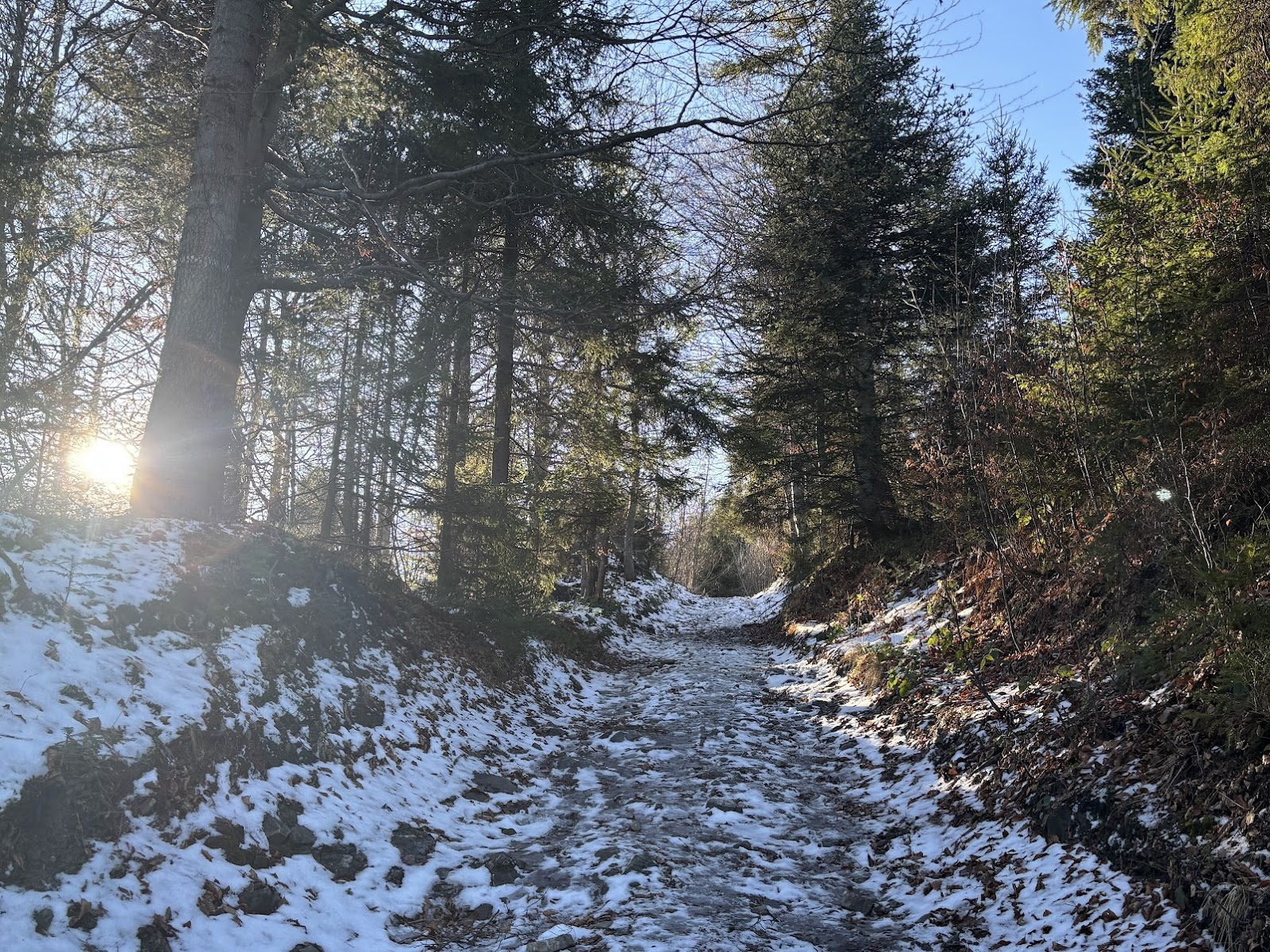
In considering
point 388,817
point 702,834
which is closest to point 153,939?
point 388,817

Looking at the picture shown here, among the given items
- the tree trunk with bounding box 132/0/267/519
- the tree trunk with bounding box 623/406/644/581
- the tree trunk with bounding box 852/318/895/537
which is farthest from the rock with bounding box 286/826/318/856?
the tree trunk with bounding box 852/318/895/537

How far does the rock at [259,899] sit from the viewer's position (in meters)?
3.89

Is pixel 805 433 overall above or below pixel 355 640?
above

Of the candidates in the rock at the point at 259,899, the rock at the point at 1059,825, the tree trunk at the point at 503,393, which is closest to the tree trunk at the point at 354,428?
the tree trunk at the point at 503,393

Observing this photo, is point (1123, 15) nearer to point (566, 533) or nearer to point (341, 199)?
point (341, 199)

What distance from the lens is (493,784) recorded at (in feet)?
22.4

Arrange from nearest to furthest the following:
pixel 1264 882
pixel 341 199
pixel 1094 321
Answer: pixel 1264 882
pixel 1094 321
pixel 341 199

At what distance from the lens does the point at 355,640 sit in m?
7.79

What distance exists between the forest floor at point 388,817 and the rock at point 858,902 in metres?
0.02

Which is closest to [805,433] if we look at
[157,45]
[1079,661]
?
[1079,661]

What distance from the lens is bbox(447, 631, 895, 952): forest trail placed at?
4.11 meters

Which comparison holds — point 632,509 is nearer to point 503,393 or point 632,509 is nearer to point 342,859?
point 503,393

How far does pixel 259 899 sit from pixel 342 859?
2.52ft

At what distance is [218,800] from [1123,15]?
1286 centimetres
